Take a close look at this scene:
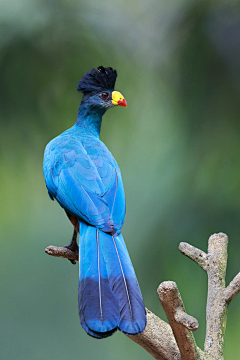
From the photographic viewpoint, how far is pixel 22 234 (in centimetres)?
275

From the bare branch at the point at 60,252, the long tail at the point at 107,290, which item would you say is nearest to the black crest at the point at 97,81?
the bare branch at the point at 60,252

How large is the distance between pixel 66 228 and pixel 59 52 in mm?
1274

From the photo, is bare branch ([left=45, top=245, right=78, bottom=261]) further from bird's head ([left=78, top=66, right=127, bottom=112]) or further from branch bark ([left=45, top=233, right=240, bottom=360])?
bird's head ([left=78, top=66, right=127, bottom=112])

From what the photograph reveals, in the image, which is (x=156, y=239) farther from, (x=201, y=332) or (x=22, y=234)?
(x=22, y=234)

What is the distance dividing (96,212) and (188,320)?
0.43 meters

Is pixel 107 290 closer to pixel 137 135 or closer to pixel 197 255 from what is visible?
pixel 197 255

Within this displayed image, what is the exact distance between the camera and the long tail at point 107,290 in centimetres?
96

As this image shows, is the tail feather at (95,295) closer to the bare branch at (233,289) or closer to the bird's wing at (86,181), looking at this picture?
the bird's wing at (86,181)

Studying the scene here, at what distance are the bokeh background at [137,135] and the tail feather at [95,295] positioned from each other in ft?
5.09

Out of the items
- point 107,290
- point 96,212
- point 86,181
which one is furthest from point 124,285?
point 86,181

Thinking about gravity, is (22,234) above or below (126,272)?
below

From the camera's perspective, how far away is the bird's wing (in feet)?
4.13

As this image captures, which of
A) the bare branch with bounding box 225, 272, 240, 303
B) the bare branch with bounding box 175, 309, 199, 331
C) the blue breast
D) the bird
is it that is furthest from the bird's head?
the bare branch with bounding box 175, 309, 199, 331

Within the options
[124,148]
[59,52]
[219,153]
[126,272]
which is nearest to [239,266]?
[219,153]
